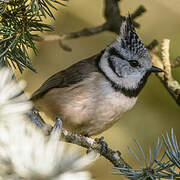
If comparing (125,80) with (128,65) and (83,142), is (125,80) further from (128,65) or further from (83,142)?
(83,142)

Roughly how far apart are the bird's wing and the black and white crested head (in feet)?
0.37

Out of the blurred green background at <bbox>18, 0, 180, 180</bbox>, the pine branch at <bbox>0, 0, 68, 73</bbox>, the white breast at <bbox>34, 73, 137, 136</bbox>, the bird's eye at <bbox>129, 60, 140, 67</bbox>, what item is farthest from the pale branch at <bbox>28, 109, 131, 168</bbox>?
the blurred green background at <bbox>18, 0, 180, 180</bbox>

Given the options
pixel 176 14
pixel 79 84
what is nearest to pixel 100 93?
pixel 79 84

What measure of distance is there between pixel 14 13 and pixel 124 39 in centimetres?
104

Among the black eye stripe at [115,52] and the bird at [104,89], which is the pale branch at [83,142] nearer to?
the bird at [104,89]

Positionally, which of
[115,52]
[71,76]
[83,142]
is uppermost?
[115,52]

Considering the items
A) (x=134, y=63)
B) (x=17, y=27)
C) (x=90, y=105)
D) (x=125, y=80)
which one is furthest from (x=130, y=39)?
(x=17, y=27)

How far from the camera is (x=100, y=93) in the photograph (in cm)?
211

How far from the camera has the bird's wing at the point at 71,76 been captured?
7.61ft

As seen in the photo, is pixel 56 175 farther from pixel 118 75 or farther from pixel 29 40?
pixel 118 75

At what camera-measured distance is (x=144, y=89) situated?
328cm

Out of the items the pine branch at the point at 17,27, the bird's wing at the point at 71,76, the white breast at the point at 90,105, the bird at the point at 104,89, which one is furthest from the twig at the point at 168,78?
the pine branch at the point at 17,27

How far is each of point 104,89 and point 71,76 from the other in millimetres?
351

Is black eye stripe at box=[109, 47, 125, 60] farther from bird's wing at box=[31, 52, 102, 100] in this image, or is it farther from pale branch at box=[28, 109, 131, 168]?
pale branch at box=[28, 109, 131, 168]
